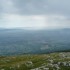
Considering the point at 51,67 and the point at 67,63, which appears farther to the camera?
the point at 67,63

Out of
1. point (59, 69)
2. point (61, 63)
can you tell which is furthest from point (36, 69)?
point (61, 63)

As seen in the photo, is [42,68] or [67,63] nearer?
[42,68]

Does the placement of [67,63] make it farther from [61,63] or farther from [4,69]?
[4,69]

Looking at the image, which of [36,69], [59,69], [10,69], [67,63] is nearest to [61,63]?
[67,63]

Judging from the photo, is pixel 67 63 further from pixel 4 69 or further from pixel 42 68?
pixel 4 69

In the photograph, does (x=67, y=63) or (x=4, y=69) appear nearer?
(x=4, y=69)

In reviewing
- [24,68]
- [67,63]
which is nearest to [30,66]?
[24,68]

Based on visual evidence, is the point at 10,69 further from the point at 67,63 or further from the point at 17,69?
the point at 67,63
